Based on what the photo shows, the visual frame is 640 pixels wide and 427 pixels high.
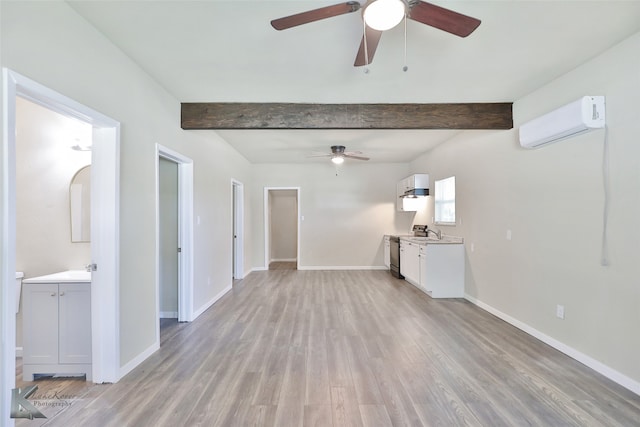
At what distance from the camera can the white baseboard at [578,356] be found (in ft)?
7.37

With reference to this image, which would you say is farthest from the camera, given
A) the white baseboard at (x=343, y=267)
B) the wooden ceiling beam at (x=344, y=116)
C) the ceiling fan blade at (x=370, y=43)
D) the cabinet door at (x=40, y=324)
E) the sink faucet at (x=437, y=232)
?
the white baseboard at (x=343, y=267)

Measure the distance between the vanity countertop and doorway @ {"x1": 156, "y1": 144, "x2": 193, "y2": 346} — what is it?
1.05 meters

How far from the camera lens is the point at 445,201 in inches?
216

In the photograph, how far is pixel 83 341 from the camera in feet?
7.81

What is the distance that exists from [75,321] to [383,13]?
313cm

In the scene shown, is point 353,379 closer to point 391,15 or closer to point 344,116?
point 391,15

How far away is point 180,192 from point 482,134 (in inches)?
167

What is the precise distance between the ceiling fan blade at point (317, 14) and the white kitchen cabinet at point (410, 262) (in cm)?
421

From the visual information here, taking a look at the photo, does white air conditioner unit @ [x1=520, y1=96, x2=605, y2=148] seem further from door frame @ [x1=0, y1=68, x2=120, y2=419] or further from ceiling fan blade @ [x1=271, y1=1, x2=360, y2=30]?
door frame @ [x1=0, y1=68, x2=120, y2=419]

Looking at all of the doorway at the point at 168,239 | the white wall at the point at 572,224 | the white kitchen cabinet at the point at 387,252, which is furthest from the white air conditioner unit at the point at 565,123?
the doorway at the point at 168,239

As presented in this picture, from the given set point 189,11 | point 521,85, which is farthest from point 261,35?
point 521,85

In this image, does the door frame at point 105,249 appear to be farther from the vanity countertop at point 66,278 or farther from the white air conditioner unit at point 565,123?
the white air conditioner unit at point 565,123

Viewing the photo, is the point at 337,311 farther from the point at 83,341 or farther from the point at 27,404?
the point at 27,404

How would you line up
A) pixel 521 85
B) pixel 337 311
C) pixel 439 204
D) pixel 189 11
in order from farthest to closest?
pixel 439 204 < pixel 337 311 < pixel 521 85 < pixel 189 11
